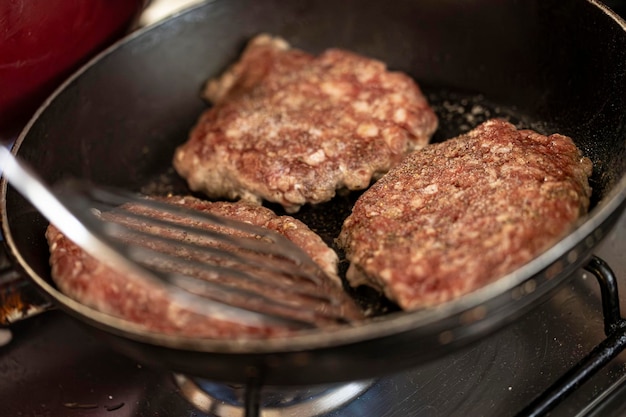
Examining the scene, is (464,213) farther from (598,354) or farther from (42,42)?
(42,42)

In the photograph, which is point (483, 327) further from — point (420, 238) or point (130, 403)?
point (130, 403)

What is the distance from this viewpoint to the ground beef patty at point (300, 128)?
5.66 feet

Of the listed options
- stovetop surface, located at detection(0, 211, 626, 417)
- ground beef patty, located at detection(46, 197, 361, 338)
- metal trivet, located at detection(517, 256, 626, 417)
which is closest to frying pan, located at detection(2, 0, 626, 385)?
ground beef patty, located at detection(46, 197, 361, 338)

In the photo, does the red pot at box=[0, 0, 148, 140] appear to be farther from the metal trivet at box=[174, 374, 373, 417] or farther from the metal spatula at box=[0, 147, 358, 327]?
the metal trivet at box=[174, 374, 373, 417]

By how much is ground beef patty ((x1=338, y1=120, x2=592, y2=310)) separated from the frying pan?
0.10 metres

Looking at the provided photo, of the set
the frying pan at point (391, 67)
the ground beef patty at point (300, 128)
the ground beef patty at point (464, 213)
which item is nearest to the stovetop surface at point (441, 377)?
the ground beef patty at point (464, 213)

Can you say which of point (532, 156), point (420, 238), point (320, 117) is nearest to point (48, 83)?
point (320, 117)

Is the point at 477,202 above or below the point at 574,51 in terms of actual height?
below

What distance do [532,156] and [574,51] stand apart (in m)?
0.42

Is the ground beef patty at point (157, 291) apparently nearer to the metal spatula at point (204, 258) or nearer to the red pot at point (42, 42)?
the metal spatula at point (204, 258)

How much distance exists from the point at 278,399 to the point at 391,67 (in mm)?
1089

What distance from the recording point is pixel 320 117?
1855 millimetres

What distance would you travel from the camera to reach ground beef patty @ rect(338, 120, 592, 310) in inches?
51.4

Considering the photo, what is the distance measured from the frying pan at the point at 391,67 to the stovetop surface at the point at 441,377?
0.34 metres
